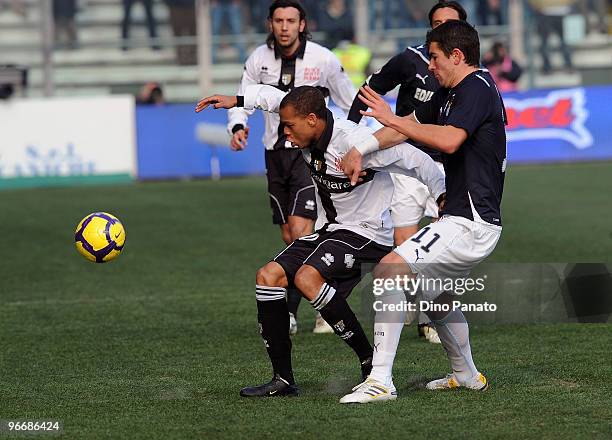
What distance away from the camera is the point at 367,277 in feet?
21.9

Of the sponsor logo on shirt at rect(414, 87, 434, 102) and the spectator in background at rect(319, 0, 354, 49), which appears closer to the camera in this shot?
the sponsor logo on shirt at rect(414, 87, 434, 102)

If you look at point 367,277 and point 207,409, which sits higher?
point 367,277

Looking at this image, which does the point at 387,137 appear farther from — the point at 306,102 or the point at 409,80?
the point at 409,80

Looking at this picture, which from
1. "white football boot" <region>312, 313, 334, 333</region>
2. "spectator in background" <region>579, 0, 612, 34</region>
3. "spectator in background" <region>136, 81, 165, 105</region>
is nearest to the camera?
"white football boot" <region>312, 313, 334, 333</region>

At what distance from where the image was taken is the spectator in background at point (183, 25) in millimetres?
24938

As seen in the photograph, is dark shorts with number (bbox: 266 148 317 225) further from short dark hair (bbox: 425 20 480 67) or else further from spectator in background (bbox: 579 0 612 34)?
spectator in background (bbox: 579 0 612 34)

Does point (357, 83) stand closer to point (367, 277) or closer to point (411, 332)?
point (411, 332)

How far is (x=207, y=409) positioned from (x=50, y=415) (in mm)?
761

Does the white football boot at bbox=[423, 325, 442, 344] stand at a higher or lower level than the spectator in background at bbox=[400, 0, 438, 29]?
lower

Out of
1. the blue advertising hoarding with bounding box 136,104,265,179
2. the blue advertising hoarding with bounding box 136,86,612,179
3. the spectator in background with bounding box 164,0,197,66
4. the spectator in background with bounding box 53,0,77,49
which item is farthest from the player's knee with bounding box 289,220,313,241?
the spectator in background with bounding box 53,0,77,49

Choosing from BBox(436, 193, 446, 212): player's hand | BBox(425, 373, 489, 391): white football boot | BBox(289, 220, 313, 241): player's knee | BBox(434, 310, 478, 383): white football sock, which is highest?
BBox(436, 193, 446, 212): player's hand

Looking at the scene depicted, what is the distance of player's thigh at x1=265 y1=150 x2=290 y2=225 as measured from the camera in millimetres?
9258

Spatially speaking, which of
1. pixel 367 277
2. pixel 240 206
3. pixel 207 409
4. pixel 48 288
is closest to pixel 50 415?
pixel 207 409

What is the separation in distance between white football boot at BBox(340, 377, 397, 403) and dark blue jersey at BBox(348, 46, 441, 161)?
101 inches
